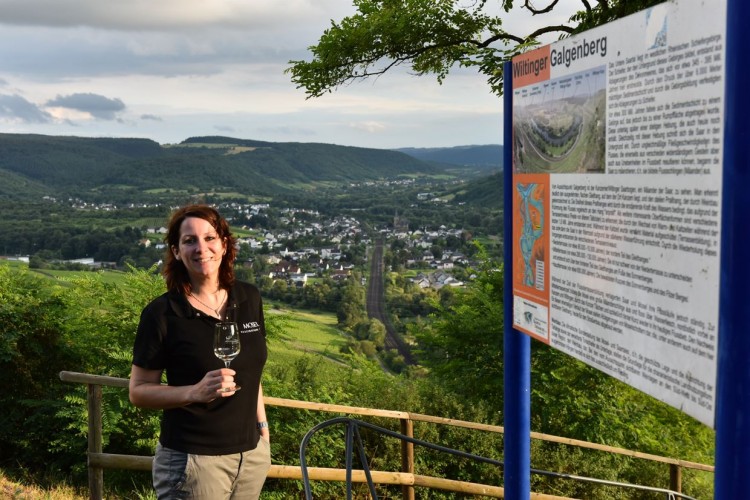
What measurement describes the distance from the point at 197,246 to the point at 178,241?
0.10 meters

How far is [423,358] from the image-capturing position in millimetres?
13102

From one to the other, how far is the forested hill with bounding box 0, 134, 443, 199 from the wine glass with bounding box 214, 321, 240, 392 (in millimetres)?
113781

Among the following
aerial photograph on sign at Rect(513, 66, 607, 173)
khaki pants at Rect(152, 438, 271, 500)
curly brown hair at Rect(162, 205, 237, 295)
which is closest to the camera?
aerial photograph on sign at Rect(513, 66, 607, 173)

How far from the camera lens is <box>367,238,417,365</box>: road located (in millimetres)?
34450

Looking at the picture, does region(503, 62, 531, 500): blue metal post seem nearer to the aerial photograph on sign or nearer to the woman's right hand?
the aerial photograph on sign

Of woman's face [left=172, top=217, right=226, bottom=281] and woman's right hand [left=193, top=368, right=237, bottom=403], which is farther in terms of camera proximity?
woman's face [left=172, top=217, right=226, bottom=281]

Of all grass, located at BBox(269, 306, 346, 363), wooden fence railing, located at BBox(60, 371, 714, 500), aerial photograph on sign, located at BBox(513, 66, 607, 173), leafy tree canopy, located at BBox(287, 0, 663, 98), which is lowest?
grass, located at BBox(269, 306, 346, 363)

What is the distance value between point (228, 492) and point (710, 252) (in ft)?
6.21

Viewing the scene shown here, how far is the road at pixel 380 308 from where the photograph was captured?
113 ft

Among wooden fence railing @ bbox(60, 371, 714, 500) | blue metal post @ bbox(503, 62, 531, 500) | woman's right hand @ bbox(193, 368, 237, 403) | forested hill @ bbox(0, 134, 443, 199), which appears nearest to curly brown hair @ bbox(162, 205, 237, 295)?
woman's right hand @ bbox(193, 368, 237, 403)

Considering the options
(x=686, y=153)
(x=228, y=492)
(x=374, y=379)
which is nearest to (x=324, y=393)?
(x=374, y=379)

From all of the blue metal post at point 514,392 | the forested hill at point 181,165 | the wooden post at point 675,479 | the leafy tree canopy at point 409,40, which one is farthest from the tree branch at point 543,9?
the forested hill at point 181,165

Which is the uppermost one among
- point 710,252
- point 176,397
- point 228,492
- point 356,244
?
point 710,252

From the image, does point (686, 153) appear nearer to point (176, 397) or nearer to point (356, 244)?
point (176, 397)
